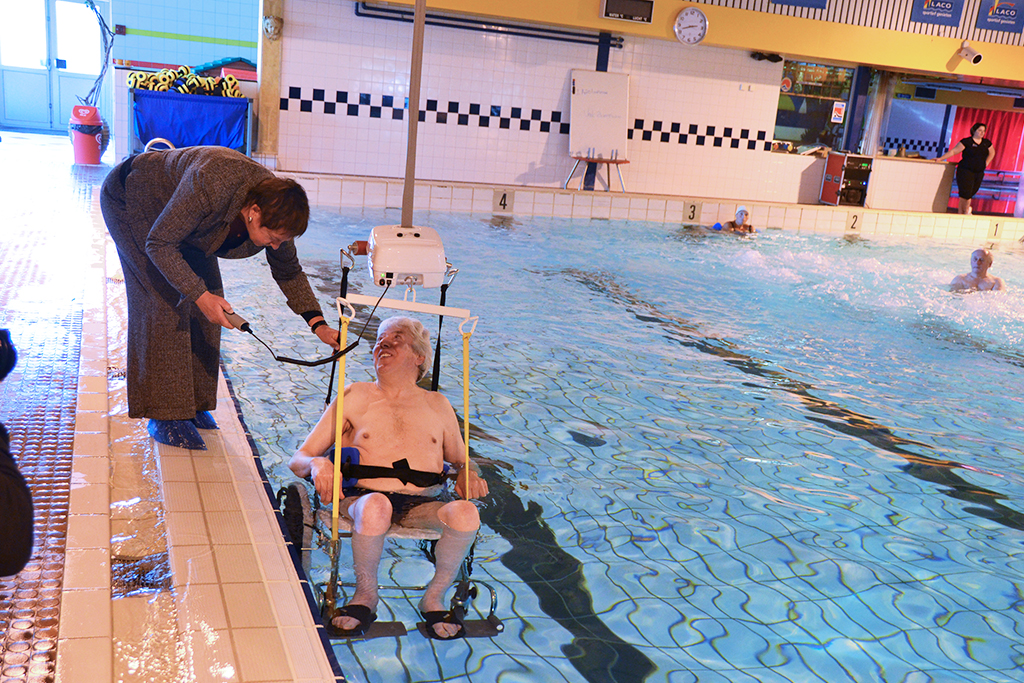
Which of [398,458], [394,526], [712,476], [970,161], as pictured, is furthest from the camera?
[970,161]

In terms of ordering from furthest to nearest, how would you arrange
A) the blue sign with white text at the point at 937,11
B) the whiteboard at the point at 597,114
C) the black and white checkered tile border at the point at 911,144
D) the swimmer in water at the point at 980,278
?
the black and white checkered tile border at the point at 911,144
the blue sign with white text at the point at 937,11
the whiteboard at the point at 597,114
the swimmer in water at the point at 980,278

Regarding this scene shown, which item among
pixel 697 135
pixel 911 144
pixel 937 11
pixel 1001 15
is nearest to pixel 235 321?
pixel 697 135

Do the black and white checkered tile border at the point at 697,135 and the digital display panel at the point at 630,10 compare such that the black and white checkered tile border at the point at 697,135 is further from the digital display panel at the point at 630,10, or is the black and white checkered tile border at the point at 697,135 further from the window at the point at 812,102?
the digital display panel at the point at 630,10

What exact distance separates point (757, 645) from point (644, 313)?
4.06 m

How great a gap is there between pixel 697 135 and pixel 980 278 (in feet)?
16.9

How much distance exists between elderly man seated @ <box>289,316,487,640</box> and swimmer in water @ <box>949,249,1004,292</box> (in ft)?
19.9

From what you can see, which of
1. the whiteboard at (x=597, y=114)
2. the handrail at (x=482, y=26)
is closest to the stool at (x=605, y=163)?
the whiteboard at (x=597, y=114)

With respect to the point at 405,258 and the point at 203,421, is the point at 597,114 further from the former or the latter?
the point at 405,258

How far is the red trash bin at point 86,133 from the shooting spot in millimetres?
9518

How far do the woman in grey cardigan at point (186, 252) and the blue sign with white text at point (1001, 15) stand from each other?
12321mm

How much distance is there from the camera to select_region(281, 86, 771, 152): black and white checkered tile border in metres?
10.0

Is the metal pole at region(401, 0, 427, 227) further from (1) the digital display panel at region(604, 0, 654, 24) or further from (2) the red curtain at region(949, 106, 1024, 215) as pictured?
(2) the red curtain at region(949, 106, 1024, 215)

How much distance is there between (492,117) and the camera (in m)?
10.6

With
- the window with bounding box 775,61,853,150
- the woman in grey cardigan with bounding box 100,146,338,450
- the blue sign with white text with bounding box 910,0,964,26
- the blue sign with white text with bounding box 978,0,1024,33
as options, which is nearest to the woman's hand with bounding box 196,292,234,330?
the woman in grey cardigan with bounding box 100,146,338,450
